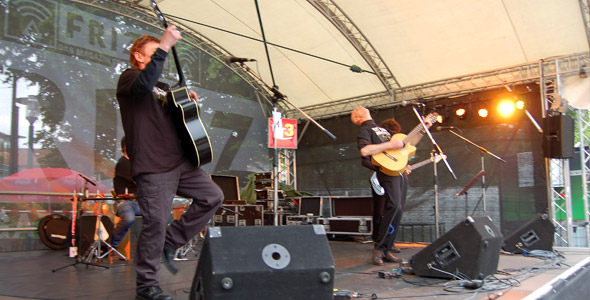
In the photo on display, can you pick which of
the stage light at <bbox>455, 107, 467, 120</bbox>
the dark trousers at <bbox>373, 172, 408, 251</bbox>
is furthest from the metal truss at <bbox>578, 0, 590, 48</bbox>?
the dark trousers at <bbox>373, 172, 408, 251</bbox>

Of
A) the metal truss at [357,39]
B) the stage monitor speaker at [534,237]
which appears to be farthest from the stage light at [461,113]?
the stage monitor speaker at [534,237]

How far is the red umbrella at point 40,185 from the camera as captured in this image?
20.2 feet

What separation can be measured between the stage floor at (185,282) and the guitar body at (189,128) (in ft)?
2.89

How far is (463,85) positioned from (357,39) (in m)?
2.24

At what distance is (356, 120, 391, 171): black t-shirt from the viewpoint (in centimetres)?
434

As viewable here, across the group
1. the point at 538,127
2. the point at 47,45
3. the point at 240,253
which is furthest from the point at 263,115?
the point at 240,253

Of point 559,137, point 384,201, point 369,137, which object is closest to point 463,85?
point 559,137

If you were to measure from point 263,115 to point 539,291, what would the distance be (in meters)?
8.08

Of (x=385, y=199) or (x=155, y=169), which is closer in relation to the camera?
(x=155, y=169)

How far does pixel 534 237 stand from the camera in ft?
16.1

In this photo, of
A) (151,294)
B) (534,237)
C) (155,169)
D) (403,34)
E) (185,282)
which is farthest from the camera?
(403,34)

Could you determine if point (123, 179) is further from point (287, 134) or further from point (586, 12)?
point (586, 12)

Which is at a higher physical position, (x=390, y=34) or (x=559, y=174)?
(x=390, y=34)

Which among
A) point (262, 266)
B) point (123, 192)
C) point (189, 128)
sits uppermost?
point (189, 128)
